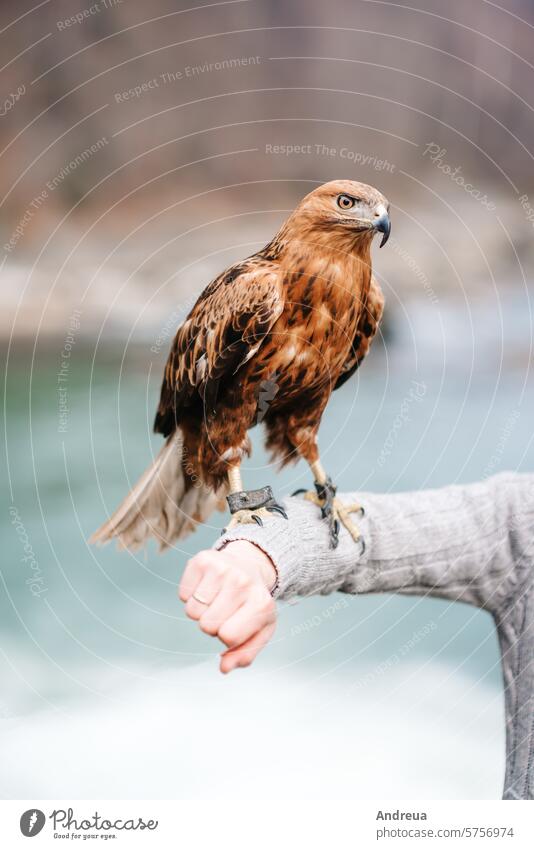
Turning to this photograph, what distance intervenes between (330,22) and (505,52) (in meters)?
0.25

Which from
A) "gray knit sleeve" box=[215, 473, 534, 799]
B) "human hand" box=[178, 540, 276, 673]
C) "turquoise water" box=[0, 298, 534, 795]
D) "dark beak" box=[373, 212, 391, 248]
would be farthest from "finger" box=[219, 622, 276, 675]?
"dark beak" box=[373, 212, 391, 248]

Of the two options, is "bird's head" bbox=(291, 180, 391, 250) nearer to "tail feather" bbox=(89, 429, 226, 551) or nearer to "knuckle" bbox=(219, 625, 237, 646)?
"tail feather" bbox=(89, 429, 226, 551)

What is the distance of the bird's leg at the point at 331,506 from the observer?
932 mm

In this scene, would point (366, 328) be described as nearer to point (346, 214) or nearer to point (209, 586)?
point (346, 214)

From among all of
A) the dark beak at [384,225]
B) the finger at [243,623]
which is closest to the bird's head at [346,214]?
the dark beak at [384,225]

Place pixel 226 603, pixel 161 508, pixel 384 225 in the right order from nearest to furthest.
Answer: pixel 226 603 → pixel 384 225 → pixel 161 508

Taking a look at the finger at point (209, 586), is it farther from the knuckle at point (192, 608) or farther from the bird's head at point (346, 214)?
the bird's head at point (346, 214)

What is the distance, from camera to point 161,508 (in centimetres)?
103

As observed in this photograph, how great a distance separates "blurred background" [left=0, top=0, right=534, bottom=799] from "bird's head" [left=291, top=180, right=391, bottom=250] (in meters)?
0.11

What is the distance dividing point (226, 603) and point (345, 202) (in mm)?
477

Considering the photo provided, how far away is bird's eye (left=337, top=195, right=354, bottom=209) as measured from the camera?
0.89 meters

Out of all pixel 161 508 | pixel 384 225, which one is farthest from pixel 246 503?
pixel 384 225

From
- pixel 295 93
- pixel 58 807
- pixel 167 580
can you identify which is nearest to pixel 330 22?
pixel 295 93

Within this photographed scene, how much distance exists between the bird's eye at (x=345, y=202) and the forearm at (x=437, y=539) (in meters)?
0.36
